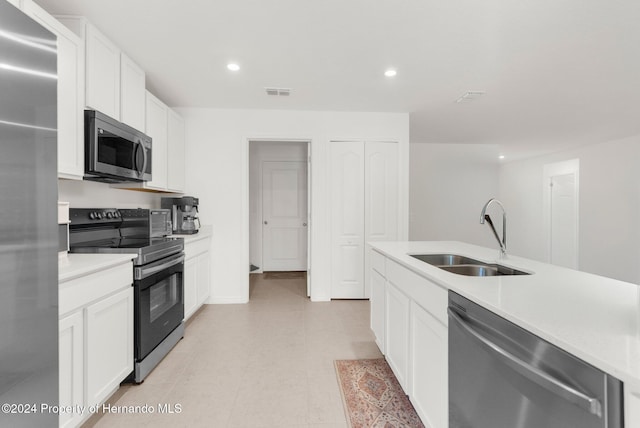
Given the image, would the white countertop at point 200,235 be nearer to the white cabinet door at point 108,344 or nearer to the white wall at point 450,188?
the white cabinet door at point 108,344

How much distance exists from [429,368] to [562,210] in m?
6.55

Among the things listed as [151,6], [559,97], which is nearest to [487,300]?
[151,6]

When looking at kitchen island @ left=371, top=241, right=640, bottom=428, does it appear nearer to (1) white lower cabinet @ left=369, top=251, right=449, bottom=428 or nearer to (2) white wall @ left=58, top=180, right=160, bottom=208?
(1) white lower cabinet @ left=369, top=251, right=449, bottom=428

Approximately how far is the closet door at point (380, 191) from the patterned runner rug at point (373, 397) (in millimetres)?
1627

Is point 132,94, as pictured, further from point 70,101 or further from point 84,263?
point 84,263

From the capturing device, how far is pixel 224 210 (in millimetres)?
3566

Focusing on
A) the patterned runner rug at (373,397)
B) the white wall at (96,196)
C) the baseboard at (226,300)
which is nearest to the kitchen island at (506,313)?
the patterned runner rug at (373,397)

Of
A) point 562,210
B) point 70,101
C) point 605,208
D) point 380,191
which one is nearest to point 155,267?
point 70,101

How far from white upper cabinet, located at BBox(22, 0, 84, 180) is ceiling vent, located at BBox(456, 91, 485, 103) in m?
3.44

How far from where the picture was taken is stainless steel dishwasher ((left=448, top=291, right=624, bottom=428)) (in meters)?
0.61

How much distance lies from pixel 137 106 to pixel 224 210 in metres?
1.48

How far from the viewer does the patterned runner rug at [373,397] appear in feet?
5.27

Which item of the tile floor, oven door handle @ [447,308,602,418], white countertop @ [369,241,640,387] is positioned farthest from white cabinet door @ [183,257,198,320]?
oven door handle @ [447,308,602,418]

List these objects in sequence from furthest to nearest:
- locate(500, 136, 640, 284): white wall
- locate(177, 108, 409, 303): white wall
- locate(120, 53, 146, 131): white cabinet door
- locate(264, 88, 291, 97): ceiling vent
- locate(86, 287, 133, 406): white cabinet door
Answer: locate(500, 136, 640, 284): white wall, locate(177, 108, 409, 303): white wall, locate(264, 88, 291, 97): ceiling vent, locate(120, 53, 146, 131): white cabinet door, locate(86, 287, 133, 406): white cabinet door
